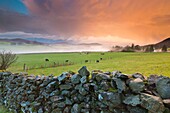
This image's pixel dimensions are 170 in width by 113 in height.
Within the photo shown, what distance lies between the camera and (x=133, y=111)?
2.98 meters

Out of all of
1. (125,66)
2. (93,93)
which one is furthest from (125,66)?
(93,93)

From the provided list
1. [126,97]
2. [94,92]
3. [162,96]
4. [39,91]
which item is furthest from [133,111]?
[39,91]

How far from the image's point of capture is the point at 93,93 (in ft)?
12.6

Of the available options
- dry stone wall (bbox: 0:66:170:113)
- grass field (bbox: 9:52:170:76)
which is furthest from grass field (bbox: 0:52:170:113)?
dry stone wall (bbox: 0:66:170:113)

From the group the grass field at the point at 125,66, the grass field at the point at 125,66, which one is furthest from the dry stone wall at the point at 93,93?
the grass field at the point at 125,66

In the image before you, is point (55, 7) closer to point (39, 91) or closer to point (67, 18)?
point (67, 18)

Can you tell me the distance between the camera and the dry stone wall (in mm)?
2840

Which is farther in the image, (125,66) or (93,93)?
(125,66)

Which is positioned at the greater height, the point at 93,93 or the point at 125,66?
the point at 93,93

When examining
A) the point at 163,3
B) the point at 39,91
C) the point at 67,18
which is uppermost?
the point at 67,18

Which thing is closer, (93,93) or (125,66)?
(93,93)

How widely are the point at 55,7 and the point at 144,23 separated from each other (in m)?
6.95

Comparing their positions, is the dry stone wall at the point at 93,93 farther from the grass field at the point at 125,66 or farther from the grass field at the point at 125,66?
the grass field at the point at 125,66

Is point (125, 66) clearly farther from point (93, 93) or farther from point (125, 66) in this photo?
point (93, 93)
